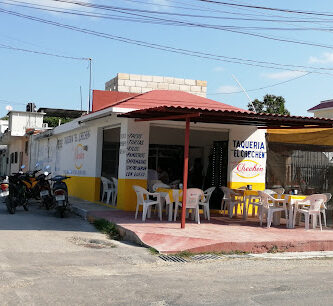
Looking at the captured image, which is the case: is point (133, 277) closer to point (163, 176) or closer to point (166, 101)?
point (166, 101)

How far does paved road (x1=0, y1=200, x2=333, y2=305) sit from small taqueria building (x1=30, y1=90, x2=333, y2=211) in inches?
147

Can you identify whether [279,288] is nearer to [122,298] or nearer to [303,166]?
[122,298]

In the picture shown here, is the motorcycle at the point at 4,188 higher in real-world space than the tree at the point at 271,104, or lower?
lower

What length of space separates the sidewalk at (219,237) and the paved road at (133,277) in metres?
0.58

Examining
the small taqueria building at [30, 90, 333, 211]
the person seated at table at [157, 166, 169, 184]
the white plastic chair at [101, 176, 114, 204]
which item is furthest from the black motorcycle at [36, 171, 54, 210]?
the person seated at table at [157, 166, 169, 184]

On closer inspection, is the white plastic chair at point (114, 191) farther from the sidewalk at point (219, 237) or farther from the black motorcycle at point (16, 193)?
the sidewalk at point (219, 237)

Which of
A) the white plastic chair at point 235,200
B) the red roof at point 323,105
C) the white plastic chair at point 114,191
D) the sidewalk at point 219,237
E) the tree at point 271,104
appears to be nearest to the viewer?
the sidewalk at point 219,237

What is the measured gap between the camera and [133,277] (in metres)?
6.77

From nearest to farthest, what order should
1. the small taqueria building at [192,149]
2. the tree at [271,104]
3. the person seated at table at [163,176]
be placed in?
the small taqueria building at [192,149] < the person seated at table at [163,176] < the tree at [271,104]

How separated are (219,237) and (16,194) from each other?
6712mm

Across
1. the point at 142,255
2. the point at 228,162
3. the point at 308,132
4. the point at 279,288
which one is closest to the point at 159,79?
the point at 228,162

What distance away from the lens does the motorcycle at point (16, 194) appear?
13.3m

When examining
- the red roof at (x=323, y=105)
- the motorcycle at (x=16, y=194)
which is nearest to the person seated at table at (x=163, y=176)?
the motorcycle at (x=16, y=194)

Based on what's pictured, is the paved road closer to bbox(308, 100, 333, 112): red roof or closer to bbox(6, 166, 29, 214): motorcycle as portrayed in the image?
bbox(6, 166, 29, 214): motorcycle
